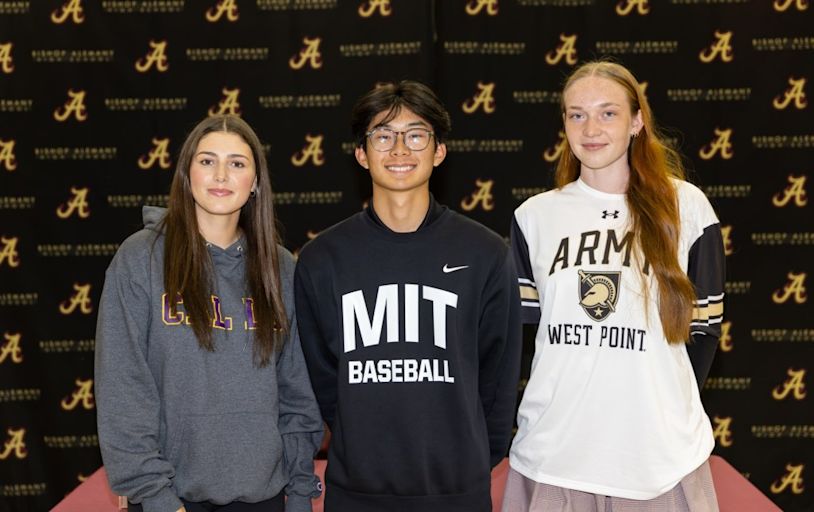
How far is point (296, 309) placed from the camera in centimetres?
225

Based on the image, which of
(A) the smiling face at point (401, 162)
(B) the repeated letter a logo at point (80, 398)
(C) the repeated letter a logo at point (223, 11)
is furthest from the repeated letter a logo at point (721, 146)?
(B) the repeated letter a logo at point (80, 398)

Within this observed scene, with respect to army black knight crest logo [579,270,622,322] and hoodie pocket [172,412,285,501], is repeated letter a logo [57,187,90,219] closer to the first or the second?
hoodie pocket [172,412,285,501]

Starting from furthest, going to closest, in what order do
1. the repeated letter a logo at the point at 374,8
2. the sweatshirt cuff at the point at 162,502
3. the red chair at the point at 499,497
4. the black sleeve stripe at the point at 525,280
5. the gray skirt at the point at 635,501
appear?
the repeated letter a logo at the point at 374,8, the red chair at the point at 499,497, the black sleeve stripe at the point at 525,280, the gray skirt at the point at 635,501, the sweatshirt cuff at the point at 162,502

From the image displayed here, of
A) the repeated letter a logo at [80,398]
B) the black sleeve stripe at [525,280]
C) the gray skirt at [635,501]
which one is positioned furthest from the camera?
the repeated letter a logo at [80,398]

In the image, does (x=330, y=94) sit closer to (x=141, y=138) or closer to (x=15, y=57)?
(x=141, y=138)

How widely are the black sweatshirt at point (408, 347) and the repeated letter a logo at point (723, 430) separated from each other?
7.47 ft

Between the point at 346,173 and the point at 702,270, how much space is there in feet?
7.00

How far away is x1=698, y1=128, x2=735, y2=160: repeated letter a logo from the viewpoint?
13.0 feet

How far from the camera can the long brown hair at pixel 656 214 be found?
6.95 feet

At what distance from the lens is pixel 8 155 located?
395 cm

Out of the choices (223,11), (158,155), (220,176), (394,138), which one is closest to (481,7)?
(223,11)

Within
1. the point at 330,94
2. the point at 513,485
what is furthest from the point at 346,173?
the point at 513,485

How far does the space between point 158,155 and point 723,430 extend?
313 cm

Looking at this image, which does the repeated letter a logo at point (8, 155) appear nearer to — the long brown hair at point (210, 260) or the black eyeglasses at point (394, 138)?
the long brown hair at point (210, 260)
